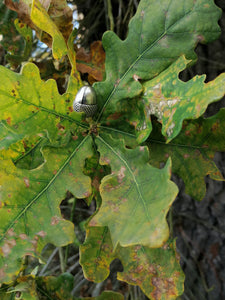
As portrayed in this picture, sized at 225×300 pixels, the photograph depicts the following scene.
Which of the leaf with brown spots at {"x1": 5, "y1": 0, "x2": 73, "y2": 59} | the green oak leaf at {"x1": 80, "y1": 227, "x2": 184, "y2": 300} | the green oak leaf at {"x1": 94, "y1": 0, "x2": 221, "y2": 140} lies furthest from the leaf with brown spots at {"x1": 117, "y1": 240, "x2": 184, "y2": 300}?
the leaf with brown spots at {"x1": 5, "y1": 0, "x2": 73, "y2": 59}

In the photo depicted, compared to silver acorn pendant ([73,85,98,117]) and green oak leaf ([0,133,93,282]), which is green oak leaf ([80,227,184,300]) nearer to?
green oak leaf ([0,133,93,282])

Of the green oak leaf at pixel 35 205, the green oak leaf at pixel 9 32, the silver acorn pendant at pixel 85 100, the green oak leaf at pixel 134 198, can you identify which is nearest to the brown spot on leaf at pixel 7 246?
the green oak leaf at pixel 35 205

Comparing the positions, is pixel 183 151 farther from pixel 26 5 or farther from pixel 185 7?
pixel 26 5

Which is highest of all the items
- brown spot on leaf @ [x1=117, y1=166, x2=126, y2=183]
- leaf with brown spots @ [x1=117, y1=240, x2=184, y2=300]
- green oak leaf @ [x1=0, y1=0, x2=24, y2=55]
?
green oak leaf @ [x1=0, y1=0, x2=24, y2=55]

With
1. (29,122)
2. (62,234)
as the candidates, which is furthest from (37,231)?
(29,122)

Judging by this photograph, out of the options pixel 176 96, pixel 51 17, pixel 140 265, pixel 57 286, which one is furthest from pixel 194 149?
pixel 57 286

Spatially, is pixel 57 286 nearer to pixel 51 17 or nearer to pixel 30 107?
pixel 30 107
